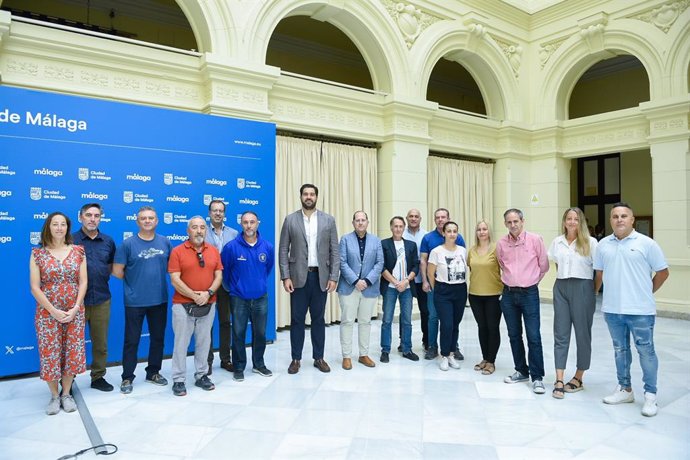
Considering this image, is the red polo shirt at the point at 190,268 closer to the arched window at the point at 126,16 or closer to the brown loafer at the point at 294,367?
the brown loafer at the point at 294,367

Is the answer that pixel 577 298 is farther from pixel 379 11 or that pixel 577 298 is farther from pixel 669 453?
pixel 379 11

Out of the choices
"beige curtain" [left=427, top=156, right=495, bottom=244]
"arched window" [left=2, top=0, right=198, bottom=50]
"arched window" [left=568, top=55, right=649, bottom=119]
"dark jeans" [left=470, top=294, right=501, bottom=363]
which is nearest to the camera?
"dark jeans" [left=470, top=294, right=501, bottom=363]

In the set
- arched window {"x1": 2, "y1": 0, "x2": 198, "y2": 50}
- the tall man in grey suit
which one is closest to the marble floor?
the tall man in grey suit

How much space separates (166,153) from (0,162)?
4.24ft

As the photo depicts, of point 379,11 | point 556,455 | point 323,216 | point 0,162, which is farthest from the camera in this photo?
point 379,11

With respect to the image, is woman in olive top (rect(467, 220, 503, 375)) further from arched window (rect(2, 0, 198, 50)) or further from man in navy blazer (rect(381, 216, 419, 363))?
arched window (rect(2, 0, 198, 50))

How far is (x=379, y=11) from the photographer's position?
6.41 m

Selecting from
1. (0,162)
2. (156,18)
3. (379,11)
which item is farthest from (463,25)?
(0,162)

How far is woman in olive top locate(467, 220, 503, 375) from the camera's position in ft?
12.9

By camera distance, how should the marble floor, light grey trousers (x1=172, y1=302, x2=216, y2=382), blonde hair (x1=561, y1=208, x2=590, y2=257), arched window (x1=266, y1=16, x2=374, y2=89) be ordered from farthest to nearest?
arched window (x1=266, y1=16, x2=374, y2=89) → light grey trousers (x1=172, y1=302, x2=216, y2=382) → blonde hair (x1=561, y1=208, x2=590, y2=257) → the marble floor

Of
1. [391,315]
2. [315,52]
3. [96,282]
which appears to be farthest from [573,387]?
[315,52]

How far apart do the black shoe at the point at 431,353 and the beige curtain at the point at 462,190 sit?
2.98 m

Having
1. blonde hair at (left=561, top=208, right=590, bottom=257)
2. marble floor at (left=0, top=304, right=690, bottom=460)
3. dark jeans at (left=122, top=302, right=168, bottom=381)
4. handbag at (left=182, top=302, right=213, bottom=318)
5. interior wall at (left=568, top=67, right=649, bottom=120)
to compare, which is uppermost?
interior wall at (left=568, top=67, right=649, bottom=120)

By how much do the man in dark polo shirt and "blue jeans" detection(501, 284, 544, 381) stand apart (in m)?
3.15
